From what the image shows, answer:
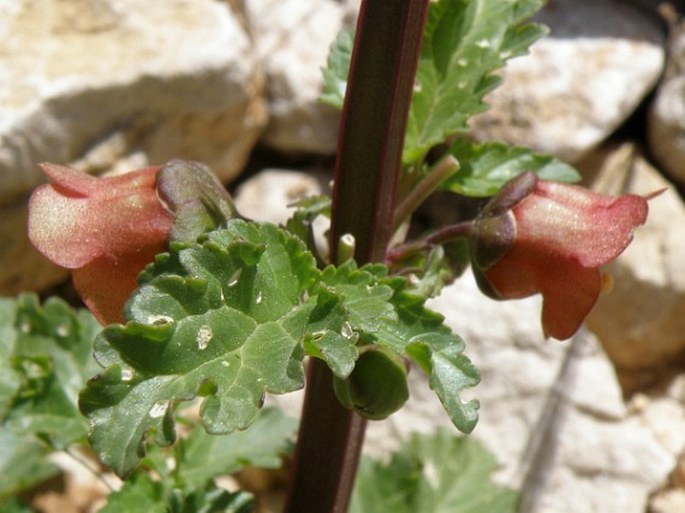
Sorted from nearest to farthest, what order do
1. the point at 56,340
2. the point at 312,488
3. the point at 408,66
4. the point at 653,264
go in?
the point at 408,66
the point at 312,488
the point at 56,340
the point at 653,264

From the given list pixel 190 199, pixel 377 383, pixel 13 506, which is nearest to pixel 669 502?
pixel 13 506

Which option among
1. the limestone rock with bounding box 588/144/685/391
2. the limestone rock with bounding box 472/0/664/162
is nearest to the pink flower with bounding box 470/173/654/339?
the limestone rock with bounding box 472/0/664/162

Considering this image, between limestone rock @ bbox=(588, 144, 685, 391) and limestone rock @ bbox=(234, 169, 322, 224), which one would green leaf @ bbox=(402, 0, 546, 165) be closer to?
limestone rock @ bbox=(234, 169, 322, 224)

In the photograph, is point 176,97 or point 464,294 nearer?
point 176,97

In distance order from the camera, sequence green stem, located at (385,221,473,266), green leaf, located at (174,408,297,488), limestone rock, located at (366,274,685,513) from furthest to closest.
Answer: limestone rock, located at (366,274,685,513) → green leaf, located at (174,408,297,488) → green stem, located at (385,221,473,266)

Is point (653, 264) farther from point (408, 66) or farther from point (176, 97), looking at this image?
point (408, 66)

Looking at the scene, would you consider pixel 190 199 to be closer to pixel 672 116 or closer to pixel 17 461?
pixel 17 461

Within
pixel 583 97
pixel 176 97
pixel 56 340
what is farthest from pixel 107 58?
pixel 583 97
